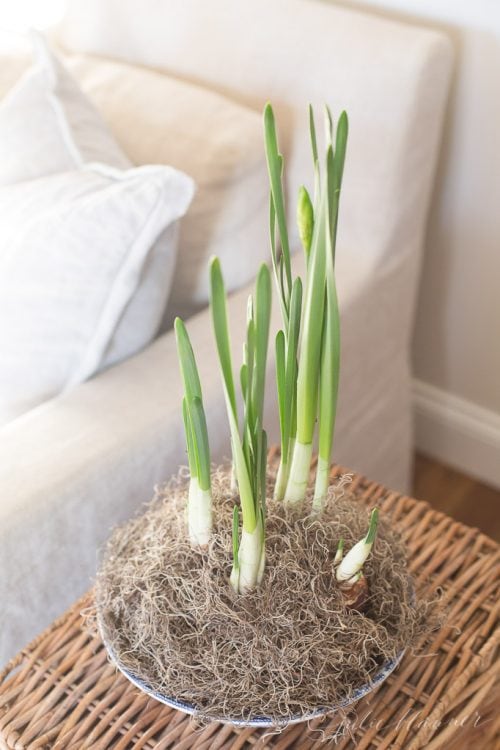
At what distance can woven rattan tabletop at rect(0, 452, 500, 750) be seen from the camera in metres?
0.71

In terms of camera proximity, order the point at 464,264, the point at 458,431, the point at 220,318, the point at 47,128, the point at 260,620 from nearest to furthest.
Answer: the point at 220,318, the point at 260,620, the point at 47,128, the point at 464,264, the point at 458,431

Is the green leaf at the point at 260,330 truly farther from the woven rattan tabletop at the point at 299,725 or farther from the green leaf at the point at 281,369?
the woven rattan tabletop at the point at 299,725

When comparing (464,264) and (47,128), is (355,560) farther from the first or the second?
(464,264)

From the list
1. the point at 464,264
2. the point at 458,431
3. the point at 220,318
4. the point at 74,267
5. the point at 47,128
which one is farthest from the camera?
the point at 458,431

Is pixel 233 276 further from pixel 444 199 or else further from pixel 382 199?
pixel 444 199

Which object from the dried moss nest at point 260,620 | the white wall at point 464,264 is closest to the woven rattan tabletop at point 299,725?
the dried moss nest at point 260,620

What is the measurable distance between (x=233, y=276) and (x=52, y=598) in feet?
1.58

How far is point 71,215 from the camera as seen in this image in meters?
0.99

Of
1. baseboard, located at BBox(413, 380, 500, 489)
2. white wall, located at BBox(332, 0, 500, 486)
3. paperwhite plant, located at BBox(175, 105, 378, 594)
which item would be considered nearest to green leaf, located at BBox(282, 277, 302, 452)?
paperwhite plant, located at BBox(175, 105, 378, 594)

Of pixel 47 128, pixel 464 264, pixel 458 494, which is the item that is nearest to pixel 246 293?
pixel 47 128

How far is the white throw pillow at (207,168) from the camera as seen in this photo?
116 cm

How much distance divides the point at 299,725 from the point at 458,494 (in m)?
0.94

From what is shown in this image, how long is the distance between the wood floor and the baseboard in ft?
0.05

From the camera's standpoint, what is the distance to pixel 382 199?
1.17m
